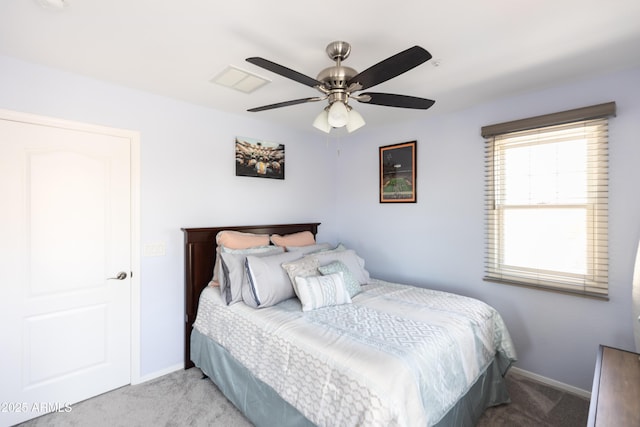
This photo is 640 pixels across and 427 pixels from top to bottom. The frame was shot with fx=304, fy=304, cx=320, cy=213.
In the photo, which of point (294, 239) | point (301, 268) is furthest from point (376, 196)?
point (301, 268)

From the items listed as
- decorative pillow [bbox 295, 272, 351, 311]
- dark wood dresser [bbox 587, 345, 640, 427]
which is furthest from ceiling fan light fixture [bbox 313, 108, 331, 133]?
dark wood dresser [bbox 587, 345, 640, 427]

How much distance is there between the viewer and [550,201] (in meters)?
2.46

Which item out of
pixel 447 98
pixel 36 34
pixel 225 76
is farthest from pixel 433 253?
pixel 36 34

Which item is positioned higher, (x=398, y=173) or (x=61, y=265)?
(x=398, y=173)

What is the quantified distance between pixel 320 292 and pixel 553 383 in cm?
205

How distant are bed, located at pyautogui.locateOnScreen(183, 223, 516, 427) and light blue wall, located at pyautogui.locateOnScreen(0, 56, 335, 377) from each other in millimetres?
169

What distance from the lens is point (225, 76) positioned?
224 centimetres

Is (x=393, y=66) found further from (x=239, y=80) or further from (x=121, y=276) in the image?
(x=121, y=276)

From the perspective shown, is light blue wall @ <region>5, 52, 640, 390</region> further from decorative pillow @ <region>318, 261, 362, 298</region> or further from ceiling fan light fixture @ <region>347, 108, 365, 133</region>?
ceiling fan light fixture @ <region>347, 108, 365, 133</region>

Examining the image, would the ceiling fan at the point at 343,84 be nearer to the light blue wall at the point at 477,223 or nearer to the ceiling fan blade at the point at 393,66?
the ceiling fan blade at the point at 393,66

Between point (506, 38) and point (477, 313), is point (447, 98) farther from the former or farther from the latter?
point (477, 313)

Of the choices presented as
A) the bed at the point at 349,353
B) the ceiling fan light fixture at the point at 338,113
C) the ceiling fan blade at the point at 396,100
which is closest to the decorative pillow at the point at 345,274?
the bed at the point at 349,353

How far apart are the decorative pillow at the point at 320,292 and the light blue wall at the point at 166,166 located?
4.11 feet

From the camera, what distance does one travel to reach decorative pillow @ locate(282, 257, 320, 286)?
94.5 inches
